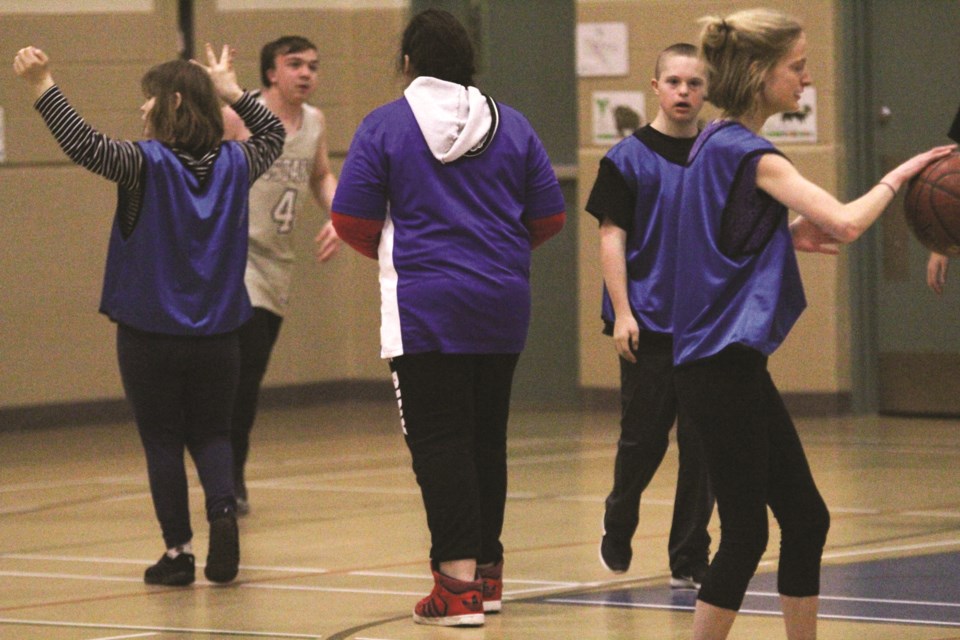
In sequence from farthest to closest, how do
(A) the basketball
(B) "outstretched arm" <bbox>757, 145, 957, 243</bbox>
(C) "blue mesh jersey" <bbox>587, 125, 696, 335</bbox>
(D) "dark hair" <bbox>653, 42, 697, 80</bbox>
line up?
(D) "dark hair" <bbox>653, 42, 697, 80</bbox> → (C) "blue mesh jersey" <bbox>587, 125, 696, 335</bbox> → (A) the basketball → (B) "outstretched arm" <bbox>757, 145, 957, 243</bbox>

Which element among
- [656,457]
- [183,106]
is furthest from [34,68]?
[656,457]

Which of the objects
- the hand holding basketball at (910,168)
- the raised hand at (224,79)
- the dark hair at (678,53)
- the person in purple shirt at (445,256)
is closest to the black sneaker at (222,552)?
the person in purple shirt at (445,256)

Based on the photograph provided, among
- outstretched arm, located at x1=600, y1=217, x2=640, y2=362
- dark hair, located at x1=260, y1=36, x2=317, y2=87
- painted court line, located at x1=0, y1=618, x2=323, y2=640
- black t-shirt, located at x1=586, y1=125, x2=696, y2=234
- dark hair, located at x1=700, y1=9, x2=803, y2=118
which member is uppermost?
dark hair, located at x1=260, y1=36, x2=317, y2=87

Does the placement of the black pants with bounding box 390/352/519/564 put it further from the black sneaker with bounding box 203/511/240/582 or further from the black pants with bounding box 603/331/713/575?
the black sneaker with bounding box 203/511/240/582

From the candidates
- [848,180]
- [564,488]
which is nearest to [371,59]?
[848,180]

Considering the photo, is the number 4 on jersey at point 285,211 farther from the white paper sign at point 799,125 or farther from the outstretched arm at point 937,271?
the white paper sign at point 799,125

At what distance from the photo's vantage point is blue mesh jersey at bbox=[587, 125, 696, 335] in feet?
19.7

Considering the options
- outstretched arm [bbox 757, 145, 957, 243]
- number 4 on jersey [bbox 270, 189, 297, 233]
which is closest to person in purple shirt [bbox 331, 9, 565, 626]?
outstretched arm [bbox 757, 145, 957, 243]

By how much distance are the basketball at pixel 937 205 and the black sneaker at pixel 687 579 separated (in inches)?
57.9

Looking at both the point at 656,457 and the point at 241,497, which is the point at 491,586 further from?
the point at 241,497

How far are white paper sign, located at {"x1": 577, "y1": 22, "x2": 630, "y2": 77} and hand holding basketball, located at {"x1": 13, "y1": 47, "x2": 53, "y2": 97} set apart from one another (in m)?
6.01

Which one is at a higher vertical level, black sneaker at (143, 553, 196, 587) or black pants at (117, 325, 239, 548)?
black pants at (117, 325, 239, 548)

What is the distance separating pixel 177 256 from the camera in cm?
630

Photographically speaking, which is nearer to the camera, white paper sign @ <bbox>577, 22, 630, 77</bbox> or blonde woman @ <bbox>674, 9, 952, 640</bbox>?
blonde woman @ <bbox>674, 9, 952, 640</bbox>
